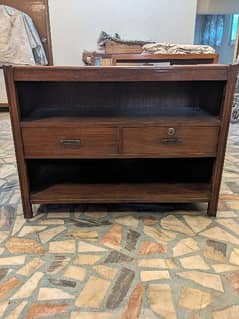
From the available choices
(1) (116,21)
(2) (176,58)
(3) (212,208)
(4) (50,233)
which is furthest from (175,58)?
(4) (50,233)

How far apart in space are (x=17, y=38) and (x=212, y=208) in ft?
11.7

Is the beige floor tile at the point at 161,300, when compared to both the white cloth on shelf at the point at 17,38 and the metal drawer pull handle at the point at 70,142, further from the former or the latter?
the white cloth on shelf at the point at 17,38

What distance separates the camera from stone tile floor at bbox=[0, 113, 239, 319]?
100 centimetres

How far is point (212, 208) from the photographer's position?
155 centimetres

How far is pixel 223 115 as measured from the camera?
1.33 metres

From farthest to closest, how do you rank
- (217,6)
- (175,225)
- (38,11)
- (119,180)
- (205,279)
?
(217,6)
(38,11)
(119,180)
(175,225)
(205,279)

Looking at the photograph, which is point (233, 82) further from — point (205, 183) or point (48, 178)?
point (48, 178)

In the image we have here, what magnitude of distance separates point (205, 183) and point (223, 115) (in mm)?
476

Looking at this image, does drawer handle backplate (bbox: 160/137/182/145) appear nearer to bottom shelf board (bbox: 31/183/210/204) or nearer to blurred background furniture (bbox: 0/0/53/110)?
bottom shelf board (bbox: 31/183/210/204)

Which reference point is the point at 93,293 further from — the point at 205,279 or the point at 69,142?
the point at 69,142

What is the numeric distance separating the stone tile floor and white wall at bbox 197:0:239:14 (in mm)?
4132

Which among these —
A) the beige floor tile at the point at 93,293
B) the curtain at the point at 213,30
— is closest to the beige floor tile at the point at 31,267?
the beige floor tile at the point at 93,293

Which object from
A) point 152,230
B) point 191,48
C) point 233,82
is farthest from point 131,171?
point 191,48

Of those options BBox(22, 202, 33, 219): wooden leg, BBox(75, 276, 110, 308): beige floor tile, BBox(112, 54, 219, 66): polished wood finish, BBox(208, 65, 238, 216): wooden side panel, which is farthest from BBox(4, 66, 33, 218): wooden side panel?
BBox(112, 54, 219, 66): polished wood finish
